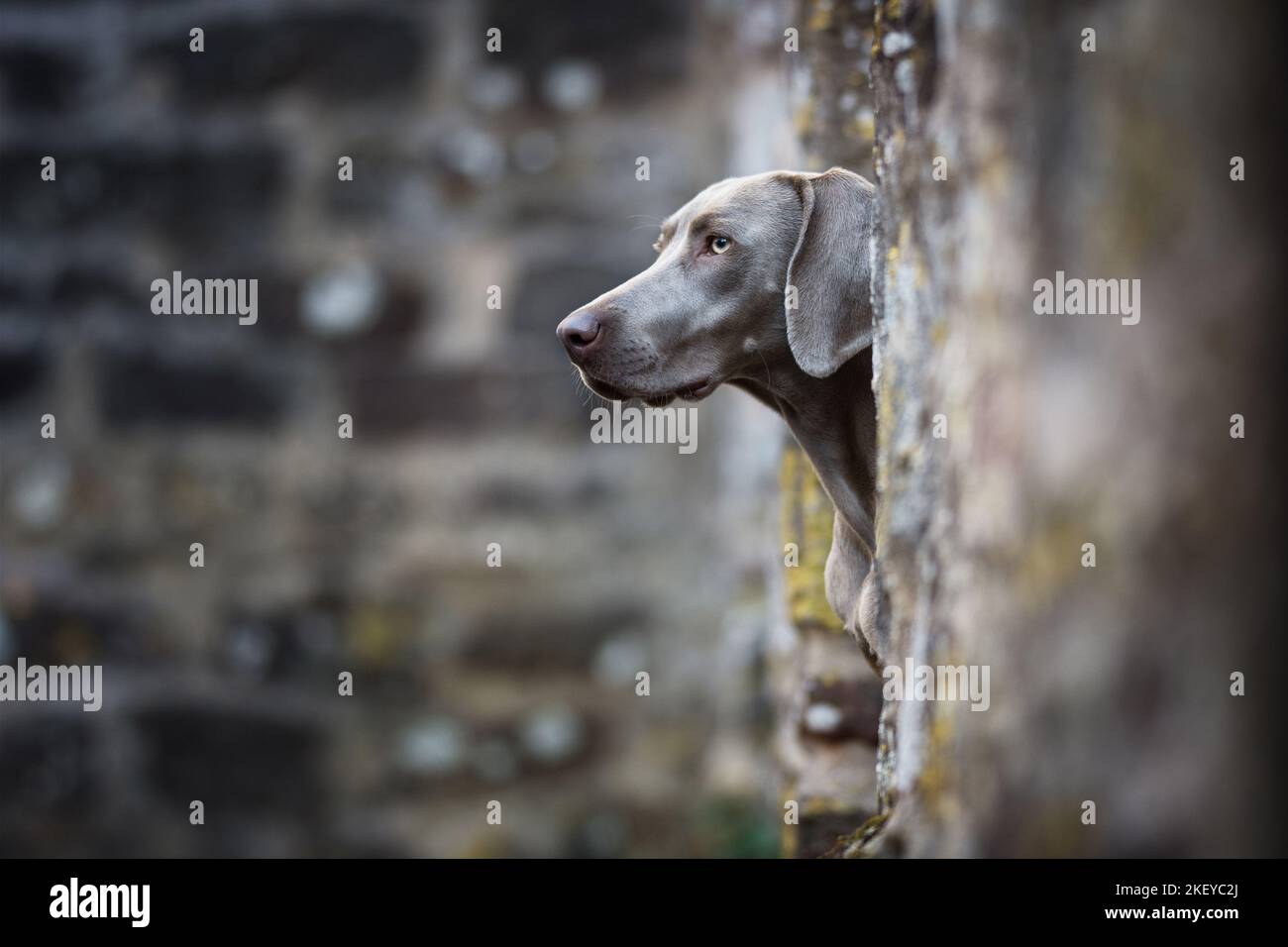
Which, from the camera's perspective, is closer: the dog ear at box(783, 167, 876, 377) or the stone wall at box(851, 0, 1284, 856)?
the stone wall at box(851, 0, 1284, 856)

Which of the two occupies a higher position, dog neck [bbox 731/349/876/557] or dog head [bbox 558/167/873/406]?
dog head [bbox 558/167/873/406]

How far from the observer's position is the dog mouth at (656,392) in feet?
5.79

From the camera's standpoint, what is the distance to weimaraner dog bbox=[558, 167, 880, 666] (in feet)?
5.61

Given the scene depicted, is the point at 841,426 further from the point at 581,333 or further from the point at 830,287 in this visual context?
the point at 581,333

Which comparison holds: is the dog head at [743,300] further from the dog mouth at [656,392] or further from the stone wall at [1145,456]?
the stone wall at [1145,456]

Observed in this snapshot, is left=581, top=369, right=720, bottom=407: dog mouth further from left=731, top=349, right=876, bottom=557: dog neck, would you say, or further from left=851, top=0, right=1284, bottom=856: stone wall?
left=851, top=0, right=1284, bottom=856: stone wall

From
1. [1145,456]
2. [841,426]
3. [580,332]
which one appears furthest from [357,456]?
[1145,456]

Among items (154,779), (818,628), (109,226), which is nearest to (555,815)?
(154,779)

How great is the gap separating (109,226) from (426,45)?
106 cm

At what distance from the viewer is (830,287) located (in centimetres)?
171

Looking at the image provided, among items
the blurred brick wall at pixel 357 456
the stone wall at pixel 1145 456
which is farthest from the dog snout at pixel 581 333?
the blurred brick wall at pixel 357 456

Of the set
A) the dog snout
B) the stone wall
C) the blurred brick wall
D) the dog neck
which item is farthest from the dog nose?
the blurred brick wall

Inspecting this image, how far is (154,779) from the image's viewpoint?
3527mm

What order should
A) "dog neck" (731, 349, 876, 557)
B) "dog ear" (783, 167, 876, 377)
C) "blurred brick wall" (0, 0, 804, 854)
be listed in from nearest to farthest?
"dog ear" (783, 167, 876, 377), "dog neck" (731, 349, 876, 557), "blurred brick wall" (0, 0, 804, 854)
